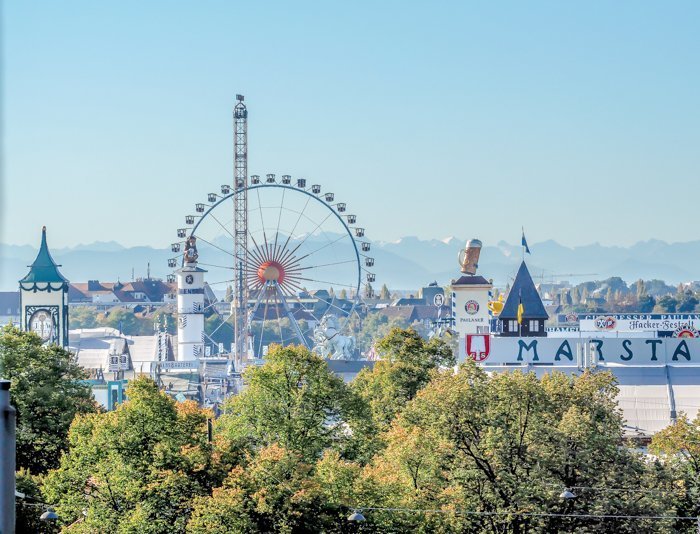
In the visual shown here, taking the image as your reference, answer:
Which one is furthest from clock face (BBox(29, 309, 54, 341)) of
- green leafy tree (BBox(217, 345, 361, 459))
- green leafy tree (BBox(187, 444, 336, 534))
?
green leafy tree (BBox(187, 444, 336, 534))

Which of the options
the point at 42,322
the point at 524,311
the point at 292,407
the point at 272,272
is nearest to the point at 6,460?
the point at 292,407

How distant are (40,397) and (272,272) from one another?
107526mm

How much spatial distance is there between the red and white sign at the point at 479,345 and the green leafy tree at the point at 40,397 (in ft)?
113

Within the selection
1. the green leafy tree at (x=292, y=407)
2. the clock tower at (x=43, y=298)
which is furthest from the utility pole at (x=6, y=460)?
the clock tower at (x=43, y=298)

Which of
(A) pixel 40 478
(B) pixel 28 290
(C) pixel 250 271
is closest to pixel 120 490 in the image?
(A) pixel 40 478

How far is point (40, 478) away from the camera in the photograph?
49062mm

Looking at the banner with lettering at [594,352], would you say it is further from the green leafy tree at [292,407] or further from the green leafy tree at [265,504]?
the green leafy tree at [265,504]

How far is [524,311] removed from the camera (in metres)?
128

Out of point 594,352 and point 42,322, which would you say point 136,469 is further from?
point 42,322

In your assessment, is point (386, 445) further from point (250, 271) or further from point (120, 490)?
point (250, 271)

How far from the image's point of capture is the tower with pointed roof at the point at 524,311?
416 feet

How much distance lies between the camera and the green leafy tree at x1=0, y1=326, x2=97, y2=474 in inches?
2164

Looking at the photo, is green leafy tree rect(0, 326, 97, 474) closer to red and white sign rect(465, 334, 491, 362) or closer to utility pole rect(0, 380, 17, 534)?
red and white sign rect(465, 334, 491, 362)

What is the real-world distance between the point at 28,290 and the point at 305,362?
12809cm
